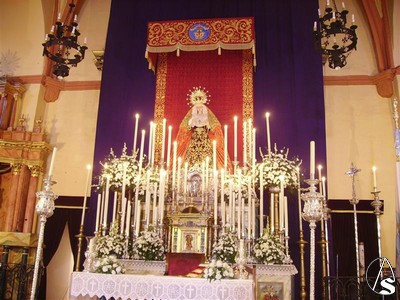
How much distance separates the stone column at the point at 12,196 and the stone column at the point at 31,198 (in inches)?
10.7

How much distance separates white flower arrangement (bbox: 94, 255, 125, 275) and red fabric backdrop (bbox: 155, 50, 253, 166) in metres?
4.21

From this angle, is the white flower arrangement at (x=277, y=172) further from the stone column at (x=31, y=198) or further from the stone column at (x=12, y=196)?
the stone column at (x=12, y=196)

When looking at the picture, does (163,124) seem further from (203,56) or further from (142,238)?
(142,238)

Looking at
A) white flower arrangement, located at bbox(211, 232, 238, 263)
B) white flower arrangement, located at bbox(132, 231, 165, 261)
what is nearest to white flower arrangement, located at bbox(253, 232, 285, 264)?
white flower arrangement, located at bbox(211, 232, 238, 263)

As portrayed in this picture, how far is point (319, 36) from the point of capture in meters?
7.14

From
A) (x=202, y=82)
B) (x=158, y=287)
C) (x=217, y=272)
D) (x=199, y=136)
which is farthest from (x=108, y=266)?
(x=202, y=82)

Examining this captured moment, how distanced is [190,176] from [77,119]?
4.04 m

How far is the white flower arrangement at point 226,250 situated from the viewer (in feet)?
20.4

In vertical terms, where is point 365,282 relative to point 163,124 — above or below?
below

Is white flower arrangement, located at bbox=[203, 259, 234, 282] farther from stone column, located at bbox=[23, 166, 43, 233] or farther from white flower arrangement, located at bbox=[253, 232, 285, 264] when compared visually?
stone column, located at bbox=[23, 166, 43, 233]

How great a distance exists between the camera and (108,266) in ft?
18.8

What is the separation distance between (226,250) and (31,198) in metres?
5.81

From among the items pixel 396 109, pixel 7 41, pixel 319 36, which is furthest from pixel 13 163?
pixel 396 109

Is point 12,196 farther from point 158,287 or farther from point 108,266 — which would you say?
point 158,287
